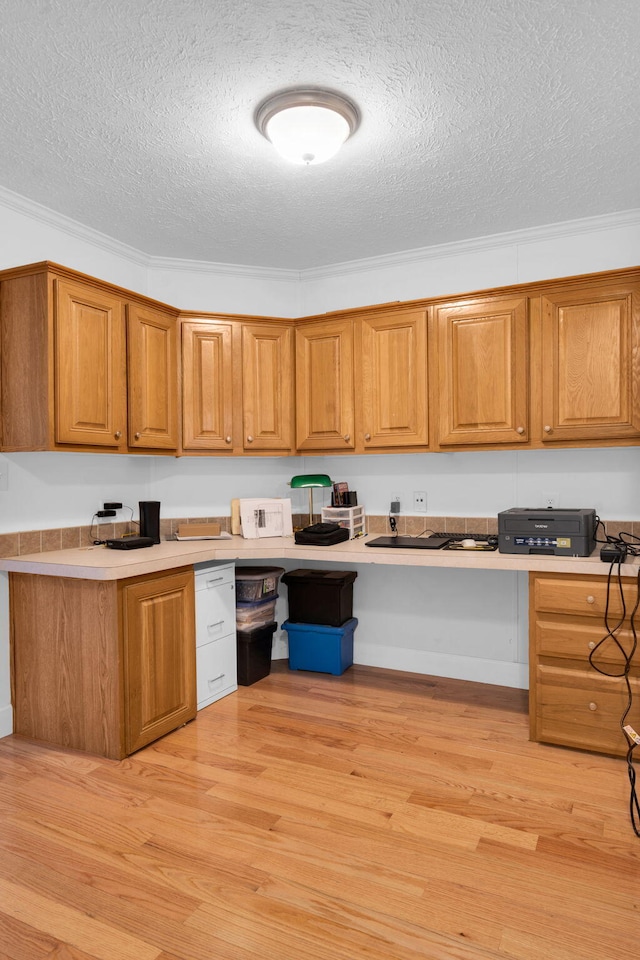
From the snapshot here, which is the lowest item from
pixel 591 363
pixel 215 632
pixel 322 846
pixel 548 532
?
pixel 322 846

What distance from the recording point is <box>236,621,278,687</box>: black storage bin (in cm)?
358

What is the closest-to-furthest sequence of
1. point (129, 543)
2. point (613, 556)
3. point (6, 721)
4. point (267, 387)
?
point (613, 556), point (6, 721), point (129, 543), point (267, 387)

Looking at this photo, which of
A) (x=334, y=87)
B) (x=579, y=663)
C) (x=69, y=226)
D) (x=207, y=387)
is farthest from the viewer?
(x=207, y=387)

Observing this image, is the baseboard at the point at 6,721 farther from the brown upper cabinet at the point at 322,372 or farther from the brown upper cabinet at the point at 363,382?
the brown upper cabinet at the point at 363,382

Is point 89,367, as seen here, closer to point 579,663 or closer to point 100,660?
point 100,660

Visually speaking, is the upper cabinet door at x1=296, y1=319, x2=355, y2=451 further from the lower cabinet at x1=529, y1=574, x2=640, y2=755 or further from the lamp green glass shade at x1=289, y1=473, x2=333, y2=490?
the lower cabinet at x1=529, y1=574, x2=640, y2=755

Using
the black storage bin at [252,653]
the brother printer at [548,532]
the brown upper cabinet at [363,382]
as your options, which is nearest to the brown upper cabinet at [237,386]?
the brown upper cabinet at [363,382]

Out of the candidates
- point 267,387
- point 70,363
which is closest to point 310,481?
point 267,387

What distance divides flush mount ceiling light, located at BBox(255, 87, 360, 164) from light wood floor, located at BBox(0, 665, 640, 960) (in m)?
2.63

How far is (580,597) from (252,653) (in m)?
1.94

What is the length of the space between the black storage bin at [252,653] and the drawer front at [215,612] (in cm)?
14

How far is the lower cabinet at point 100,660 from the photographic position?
2.66 m

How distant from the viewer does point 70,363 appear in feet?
9.39

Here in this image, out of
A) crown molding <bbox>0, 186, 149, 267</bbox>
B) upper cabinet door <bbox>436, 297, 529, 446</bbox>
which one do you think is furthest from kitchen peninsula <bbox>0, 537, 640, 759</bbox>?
crown molding <bbox>0, 186, 149, 267</bbox>
